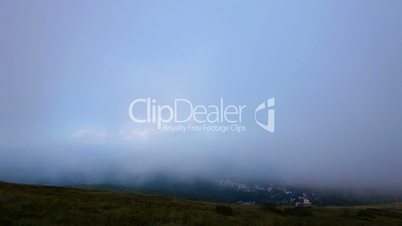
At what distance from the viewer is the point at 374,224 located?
35719mm

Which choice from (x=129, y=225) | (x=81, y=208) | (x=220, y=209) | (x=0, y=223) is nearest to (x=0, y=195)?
(x=81, y=208)

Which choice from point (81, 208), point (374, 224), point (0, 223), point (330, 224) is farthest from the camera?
point (374, 224)

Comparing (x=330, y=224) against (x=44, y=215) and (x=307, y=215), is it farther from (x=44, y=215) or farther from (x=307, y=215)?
(x=44, y=215)

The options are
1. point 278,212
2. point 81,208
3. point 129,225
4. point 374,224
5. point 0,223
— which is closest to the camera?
point 0,223

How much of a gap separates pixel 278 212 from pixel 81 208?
802 inches

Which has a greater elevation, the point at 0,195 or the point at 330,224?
the point at 0,195

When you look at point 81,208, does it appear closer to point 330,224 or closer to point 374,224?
point 330,224

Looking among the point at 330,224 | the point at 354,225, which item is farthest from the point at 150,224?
the point at 354,225

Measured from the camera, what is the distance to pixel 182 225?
22.4m

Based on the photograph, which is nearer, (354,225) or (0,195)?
(0,195)

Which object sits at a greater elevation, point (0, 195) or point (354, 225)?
point (0, 195)

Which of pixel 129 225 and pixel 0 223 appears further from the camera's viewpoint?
pixel 129 225

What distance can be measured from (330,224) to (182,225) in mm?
15150

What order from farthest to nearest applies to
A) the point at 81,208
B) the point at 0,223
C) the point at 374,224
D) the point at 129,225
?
the point at 374,224
the point at 81,208
the point at 129,225
the point at 0,223
